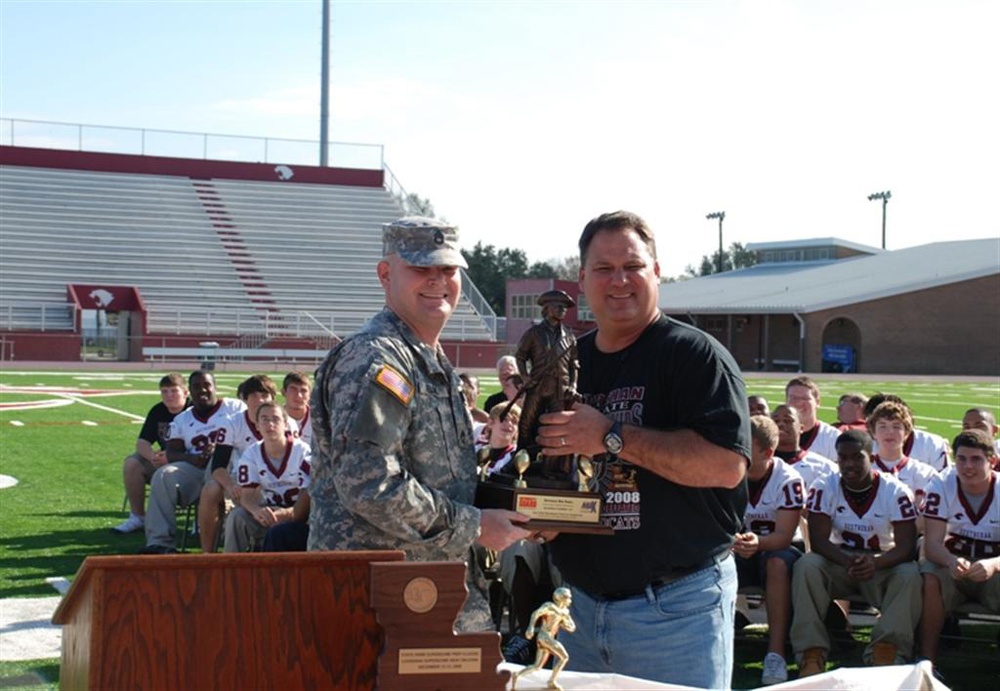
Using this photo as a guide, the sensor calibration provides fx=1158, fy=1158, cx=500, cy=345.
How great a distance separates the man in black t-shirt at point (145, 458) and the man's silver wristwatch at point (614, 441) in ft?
22.3

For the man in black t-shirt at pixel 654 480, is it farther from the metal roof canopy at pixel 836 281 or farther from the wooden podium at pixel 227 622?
the metal roof canopy at pixel 836 281

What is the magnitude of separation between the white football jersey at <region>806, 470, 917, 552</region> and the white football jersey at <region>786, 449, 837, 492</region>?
56cm

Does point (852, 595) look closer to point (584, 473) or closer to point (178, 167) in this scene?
point (584, 473)

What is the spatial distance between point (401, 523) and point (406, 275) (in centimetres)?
60

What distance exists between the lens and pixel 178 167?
45719 mm

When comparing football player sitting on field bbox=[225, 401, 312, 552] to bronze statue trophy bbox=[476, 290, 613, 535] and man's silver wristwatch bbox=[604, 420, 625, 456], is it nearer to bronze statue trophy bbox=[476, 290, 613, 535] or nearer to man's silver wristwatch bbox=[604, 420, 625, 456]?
bronze statue trophy bbox=[476, 290, 613, 535]

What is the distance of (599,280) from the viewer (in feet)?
9.62

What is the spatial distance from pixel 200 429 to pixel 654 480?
21.1 feet

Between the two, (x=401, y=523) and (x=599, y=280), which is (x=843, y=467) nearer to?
(x=599, y=280)

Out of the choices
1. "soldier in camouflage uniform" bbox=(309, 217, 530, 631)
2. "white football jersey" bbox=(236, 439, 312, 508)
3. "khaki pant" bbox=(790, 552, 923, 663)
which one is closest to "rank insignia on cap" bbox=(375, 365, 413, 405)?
"soldier in camouflage uniform" bbox=(309, 217, 530, 631)

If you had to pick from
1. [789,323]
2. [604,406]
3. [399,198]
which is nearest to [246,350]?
[399,198]

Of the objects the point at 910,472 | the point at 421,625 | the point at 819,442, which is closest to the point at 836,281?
the point at 819,442

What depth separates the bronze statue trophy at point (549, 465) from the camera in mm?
2744

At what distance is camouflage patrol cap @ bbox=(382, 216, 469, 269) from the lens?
2746 millimetres
